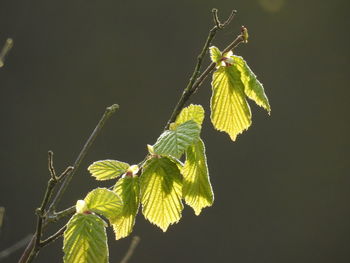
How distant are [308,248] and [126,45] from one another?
4.92 feet

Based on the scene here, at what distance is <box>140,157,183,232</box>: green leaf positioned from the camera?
0.58 metres

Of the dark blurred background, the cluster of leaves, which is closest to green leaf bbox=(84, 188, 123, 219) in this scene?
the cluster of leaves

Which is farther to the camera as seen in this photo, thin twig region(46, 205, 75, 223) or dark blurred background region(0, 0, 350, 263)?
dark blurred background region(0, 0, 350, 263)

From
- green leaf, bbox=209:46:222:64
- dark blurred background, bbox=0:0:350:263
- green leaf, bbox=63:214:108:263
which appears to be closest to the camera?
green leaf, bbox=63:214:108:263

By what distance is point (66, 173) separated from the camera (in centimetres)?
55

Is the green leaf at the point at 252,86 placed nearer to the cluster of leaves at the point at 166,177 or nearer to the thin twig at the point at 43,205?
the cluster of leaves at the point at 166,177

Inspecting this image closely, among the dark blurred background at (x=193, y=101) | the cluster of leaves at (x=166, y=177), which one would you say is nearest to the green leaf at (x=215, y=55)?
the cluster of leaves at (x=166, y=177)

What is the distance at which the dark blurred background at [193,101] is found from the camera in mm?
2936

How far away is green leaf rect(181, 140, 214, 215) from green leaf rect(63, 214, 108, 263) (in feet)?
0.34

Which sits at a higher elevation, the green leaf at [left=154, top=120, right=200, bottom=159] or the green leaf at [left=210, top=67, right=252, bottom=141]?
the green leaf at [left=210, top=67, right=252, bottom=141]

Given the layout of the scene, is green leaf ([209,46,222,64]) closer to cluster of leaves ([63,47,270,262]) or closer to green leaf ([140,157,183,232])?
cluster of leaves ([63,47,270,262])

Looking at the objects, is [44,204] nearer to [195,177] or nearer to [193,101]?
[195,177]

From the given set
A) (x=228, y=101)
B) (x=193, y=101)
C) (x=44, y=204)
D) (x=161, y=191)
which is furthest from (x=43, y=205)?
(x=193, y=101)

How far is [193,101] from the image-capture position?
301 cm
